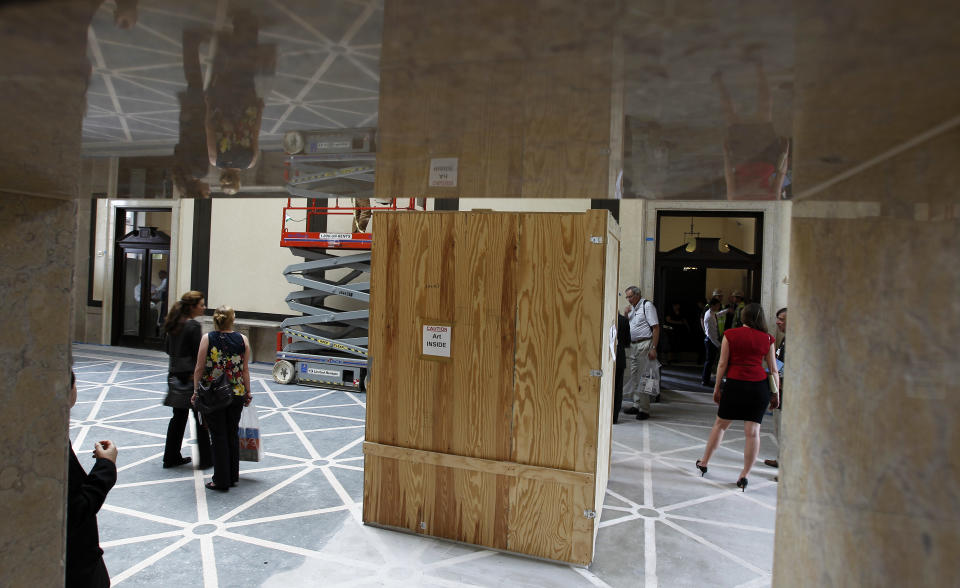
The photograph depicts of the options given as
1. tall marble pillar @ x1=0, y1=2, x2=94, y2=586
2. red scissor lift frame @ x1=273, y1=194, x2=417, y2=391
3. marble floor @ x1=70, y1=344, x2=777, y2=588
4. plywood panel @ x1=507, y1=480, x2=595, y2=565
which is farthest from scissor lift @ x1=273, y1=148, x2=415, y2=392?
tall marble pillar @ x1=0, y1=2, x2=94, y2=586

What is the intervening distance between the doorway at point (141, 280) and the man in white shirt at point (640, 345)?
9.79m

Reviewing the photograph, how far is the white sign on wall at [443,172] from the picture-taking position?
1367mm

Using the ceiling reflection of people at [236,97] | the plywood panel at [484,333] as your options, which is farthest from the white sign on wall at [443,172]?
the plywood panel at [484,333]

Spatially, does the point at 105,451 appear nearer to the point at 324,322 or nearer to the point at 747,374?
the point at 747,374

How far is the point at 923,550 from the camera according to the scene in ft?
2.30

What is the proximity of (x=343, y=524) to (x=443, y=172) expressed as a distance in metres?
3.30

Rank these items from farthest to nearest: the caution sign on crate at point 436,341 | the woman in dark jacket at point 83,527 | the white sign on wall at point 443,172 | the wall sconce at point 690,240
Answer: the wall sconce at point 690,240 < the caution sign on crate at point 436,341 < the woman in dark jacket at point 83,527 < the white sign on wall at point 443,172

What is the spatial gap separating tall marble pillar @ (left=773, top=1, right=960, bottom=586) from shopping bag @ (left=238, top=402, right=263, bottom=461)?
4641 mm

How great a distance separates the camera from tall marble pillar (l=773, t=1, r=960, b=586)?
0.55m

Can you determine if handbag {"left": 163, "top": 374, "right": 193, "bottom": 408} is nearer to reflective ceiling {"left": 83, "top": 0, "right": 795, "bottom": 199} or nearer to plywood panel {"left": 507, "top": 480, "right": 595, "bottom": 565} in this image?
plywood panel {"left": 507, "top": 480, "right": 595, "bottom": 565}

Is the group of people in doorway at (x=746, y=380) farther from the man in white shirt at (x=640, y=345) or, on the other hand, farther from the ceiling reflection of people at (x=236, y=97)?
the ceiling reflection of people at (x=236, y=97)

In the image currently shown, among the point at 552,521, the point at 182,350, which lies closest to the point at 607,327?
the point at 552,521

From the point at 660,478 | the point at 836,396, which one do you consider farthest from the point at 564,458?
the point at 836,396

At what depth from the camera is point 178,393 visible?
480 centimetres
